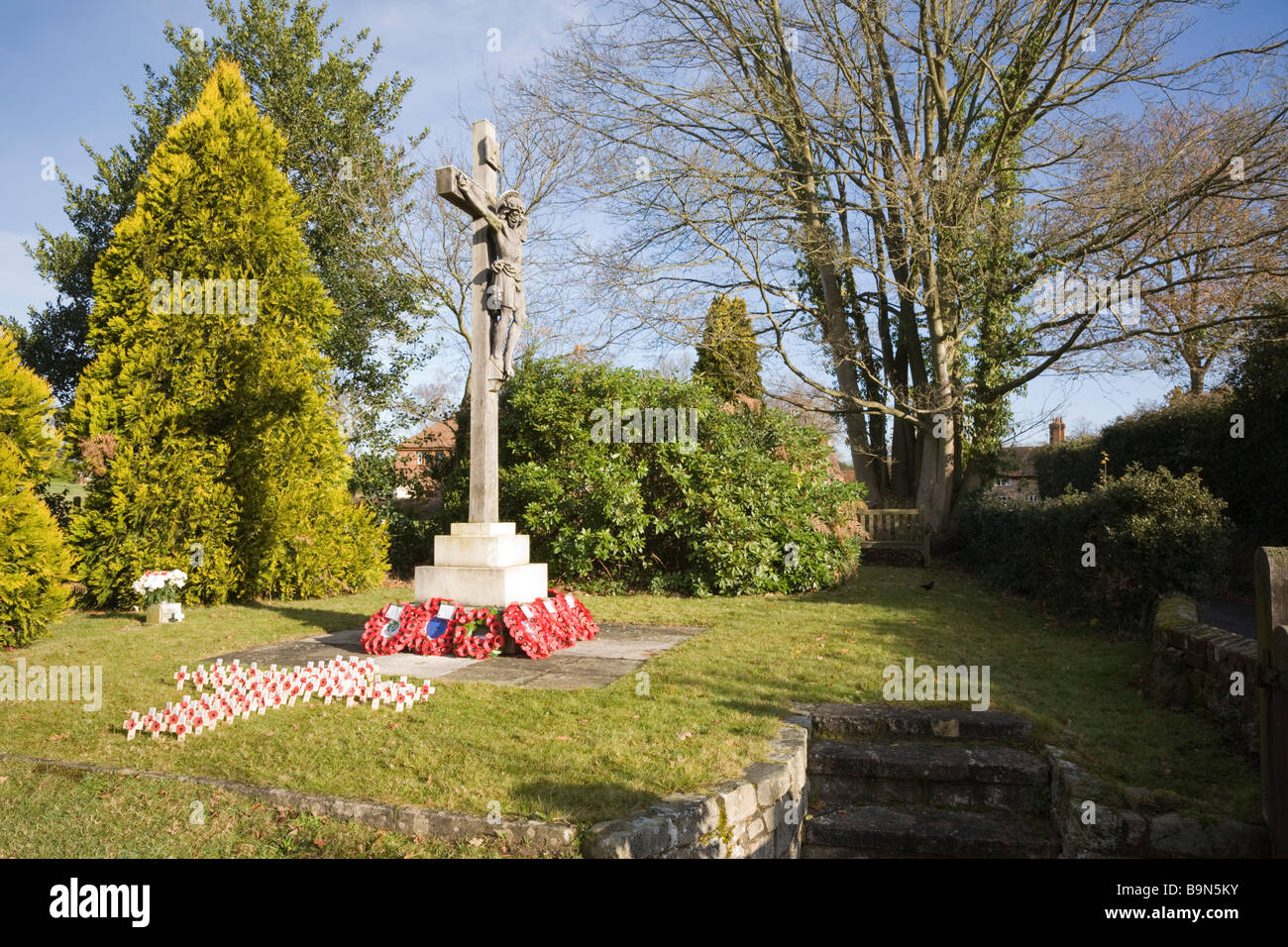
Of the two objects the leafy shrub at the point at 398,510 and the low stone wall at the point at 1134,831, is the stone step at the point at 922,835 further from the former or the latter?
the leafy shrub at the point at 398,510

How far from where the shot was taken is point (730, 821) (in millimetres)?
3566

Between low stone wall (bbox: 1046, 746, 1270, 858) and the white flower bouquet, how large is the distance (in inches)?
351

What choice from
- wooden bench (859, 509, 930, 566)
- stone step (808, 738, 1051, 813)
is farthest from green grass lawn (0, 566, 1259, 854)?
wooden bench (859, 509, 930, 566)

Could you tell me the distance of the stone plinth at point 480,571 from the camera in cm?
718

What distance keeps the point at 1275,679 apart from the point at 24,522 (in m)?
9.19

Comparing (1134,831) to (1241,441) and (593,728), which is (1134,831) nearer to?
(593,728)

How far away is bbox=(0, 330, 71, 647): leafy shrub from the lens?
284 inches

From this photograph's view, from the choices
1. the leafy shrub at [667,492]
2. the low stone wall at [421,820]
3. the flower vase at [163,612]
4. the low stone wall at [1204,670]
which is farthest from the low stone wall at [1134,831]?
the flower vase at [163,612]

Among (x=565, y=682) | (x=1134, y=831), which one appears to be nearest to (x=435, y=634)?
(x=565, y=682)

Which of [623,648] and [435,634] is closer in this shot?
[435,634]

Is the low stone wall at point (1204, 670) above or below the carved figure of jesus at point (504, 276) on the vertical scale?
below

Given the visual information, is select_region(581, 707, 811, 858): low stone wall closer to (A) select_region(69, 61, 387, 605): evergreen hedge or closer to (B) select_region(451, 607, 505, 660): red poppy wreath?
(B) select_region(451, 607, 505, 660): red poppy wreath

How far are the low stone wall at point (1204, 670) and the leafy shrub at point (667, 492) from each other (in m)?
5.24

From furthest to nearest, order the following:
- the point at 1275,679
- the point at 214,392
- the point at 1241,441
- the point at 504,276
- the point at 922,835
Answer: the point at 1241,441
the point at 214,392
the point at 504,276
the point at 922,835
the point at 1275,679
